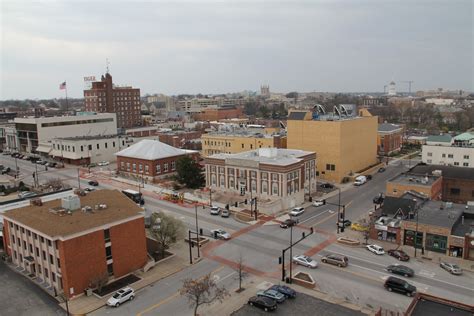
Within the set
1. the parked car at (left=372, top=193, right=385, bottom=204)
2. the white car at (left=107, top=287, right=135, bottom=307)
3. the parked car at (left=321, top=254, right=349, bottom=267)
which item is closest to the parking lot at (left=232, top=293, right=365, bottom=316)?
the parked car at (left=321, top=254, right=349, bottom=267)

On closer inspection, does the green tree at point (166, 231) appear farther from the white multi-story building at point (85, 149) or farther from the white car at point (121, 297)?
the white multi-story building at point (85, 149)

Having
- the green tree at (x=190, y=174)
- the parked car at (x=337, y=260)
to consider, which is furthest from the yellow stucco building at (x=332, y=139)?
the parked car at (x=337, y=260)

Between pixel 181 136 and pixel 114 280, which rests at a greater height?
Result: pixel 181 136

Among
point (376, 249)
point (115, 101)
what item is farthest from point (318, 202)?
point (115, 101)

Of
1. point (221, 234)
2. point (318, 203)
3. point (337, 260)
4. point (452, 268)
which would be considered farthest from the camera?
point (318, 203)

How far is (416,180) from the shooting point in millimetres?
57781

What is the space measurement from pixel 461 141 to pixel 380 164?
17280mm

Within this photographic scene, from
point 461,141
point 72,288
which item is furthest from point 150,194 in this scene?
point 461,141

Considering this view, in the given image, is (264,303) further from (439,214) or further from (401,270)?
(439,214)

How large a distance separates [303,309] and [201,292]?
326 inches

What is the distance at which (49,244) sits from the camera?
34.6 meters

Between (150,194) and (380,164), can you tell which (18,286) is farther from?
(380,164)

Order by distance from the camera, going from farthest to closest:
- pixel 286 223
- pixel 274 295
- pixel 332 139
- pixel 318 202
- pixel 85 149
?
pixel 85 149, pixel 332 139, pixel 318 202, pixel 286 223, pixel 274 295

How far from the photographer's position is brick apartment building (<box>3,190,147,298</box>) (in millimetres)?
33750
